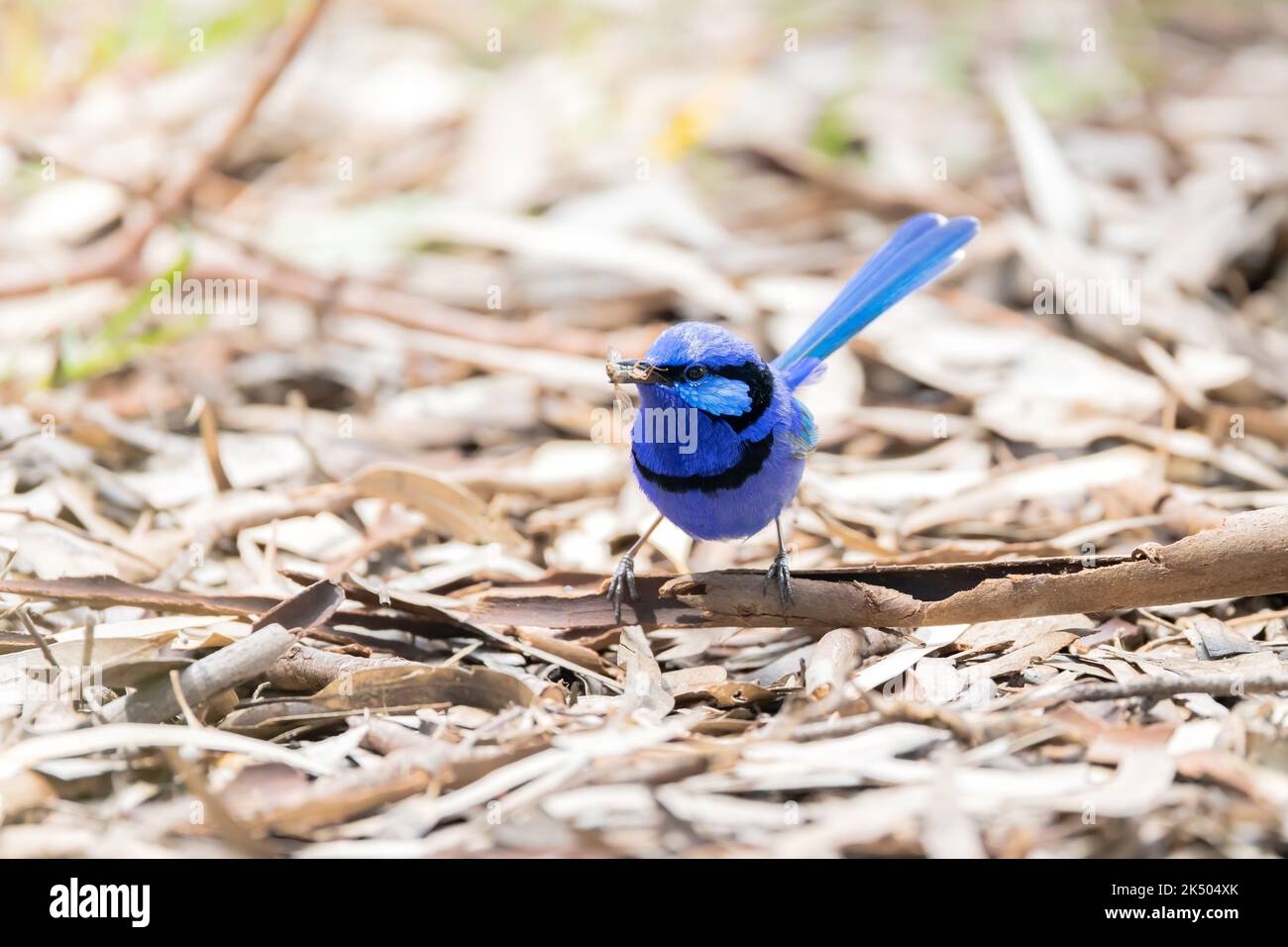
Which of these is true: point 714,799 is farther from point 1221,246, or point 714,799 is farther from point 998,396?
point 1221,246

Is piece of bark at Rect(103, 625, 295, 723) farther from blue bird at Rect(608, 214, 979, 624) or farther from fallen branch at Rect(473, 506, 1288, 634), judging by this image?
blue bird at Rect(608, 214, 979, 624)

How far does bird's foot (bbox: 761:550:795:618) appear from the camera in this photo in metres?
3.38

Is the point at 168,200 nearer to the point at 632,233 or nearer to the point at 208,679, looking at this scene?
the point at 632,233

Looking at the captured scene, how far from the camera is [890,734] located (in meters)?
2.86

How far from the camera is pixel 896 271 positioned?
13.3 ft

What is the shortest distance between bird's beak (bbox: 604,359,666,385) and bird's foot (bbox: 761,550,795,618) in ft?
2.01

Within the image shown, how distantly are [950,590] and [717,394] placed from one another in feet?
2.75

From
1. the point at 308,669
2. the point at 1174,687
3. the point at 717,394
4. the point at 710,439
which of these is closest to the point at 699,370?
the point at 717,394

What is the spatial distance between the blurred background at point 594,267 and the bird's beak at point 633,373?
25.4 inches

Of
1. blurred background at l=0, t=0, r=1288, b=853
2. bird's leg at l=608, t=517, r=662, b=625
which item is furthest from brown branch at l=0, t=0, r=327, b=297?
bird's leg at l=608, t=517, r=662, b=625

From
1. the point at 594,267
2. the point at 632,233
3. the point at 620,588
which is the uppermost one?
the point at 632,233

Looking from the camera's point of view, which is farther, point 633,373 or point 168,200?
point 168,200

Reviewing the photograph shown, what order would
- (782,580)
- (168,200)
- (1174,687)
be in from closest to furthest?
(1174,687), (782,580), (168,200)
